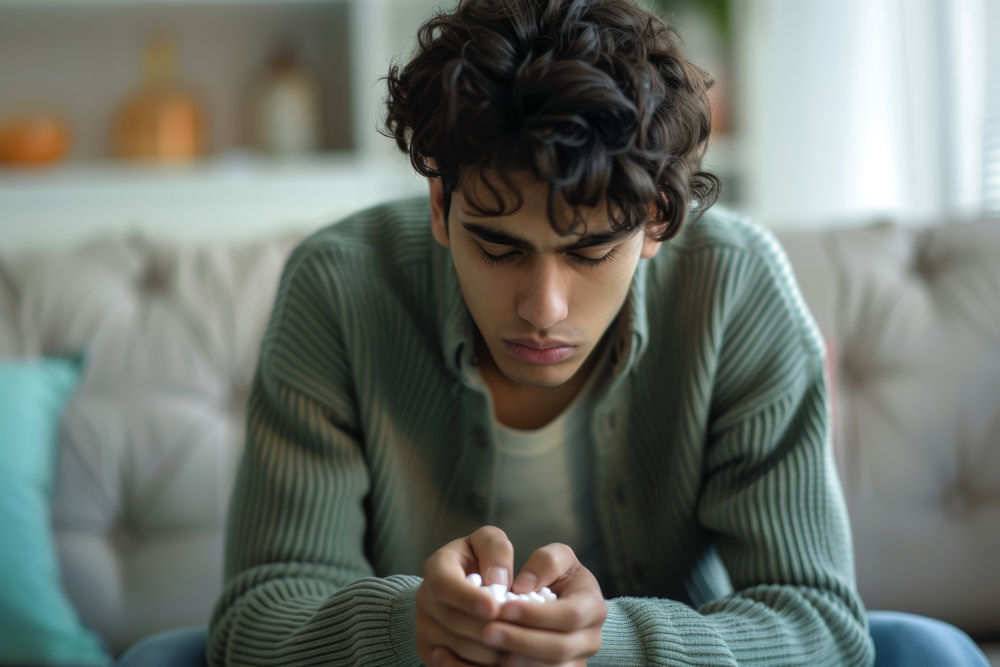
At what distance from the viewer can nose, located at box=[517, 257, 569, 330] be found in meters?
0.79

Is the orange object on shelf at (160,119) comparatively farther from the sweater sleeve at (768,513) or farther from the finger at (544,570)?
the finger at (544,570)

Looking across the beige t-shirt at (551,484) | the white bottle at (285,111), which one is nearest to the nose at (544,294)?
the beige t-shirt at (551,484)

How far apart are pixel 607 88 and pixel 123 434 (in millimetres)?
914

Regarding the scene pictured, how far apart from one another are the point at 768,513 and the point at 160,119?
210 cm

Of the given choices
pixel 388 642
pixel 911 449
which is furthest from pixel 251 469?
pixel 911 449

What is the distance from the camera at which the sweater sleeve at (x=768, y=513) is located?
2.76 ft

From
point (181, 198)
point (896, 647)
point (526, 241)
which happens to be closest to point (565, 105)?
point (526, 241)

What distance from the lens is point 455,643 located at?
70 centimetres

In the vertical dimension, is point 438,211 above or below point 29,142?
below

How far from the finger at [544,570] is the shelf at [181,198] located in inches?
69.8

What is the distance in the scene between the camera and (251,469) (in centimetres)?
98

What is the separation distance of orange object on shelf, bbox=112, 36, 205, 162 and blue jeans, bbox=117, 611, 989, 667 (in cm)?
185

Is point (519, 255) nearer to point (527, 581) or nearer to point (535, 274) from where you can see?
point (535, 274)

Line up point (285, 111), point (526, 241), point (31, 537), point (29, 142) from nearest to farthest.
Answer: point (526, 241), point (31, 537), point (29, 142), point (285, 111)
